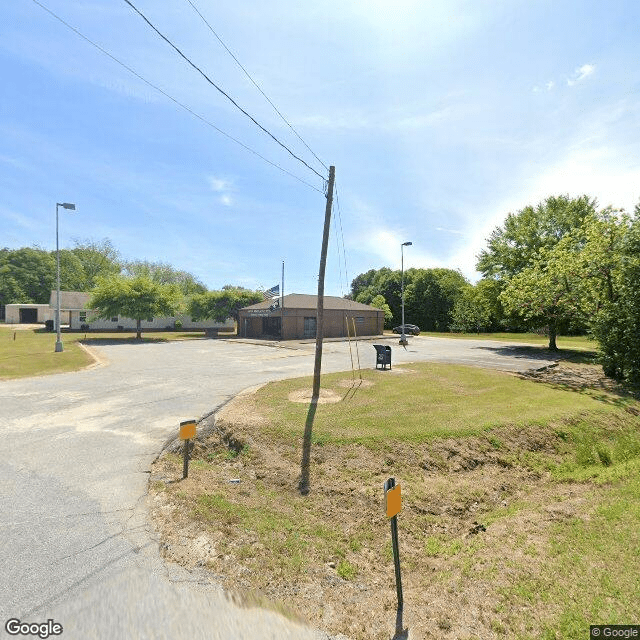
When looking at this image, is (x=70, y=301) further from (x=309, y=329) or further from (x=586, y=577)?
(x=586, y=577)

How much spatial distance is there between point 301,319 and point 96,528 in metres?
34.2

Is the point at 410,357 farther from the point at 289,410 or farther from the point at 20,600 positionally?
the point at 20,600

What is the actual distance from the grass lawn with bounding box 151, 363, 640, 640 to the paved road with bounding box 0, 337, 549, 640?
421 mm

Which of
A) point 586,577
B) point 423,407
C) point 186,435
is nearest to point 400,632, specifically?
point 586,577

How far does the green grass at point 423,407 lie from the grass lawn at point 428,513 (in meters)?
0.07

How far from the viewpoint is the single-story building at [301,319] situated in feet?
125

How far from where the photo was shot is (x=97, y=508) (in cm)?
537

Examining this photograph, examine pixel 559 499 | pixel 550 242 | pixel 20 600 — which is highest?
pixel 550 242

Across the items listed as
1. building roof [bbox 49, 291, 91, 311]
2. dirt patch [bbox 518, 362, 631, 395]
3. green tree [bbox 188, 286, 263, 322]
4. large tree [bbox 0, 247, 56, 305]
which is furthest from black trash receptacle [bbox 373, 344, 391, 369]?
large tree [bbox 0, 247, 56, 305]

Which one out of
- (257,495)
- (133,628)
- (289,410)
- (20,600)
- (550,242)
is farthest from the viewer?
(550,242)

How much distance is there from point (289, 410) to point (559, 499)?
6.41m

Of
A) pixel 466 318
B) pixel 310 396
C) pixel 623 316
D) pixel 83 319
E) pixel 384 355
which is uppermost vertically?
pixel 466 318

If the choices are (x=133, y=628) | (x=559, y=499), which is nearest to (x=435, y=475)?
(x=559, y=499)

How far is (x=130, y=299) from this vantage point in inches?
1411
